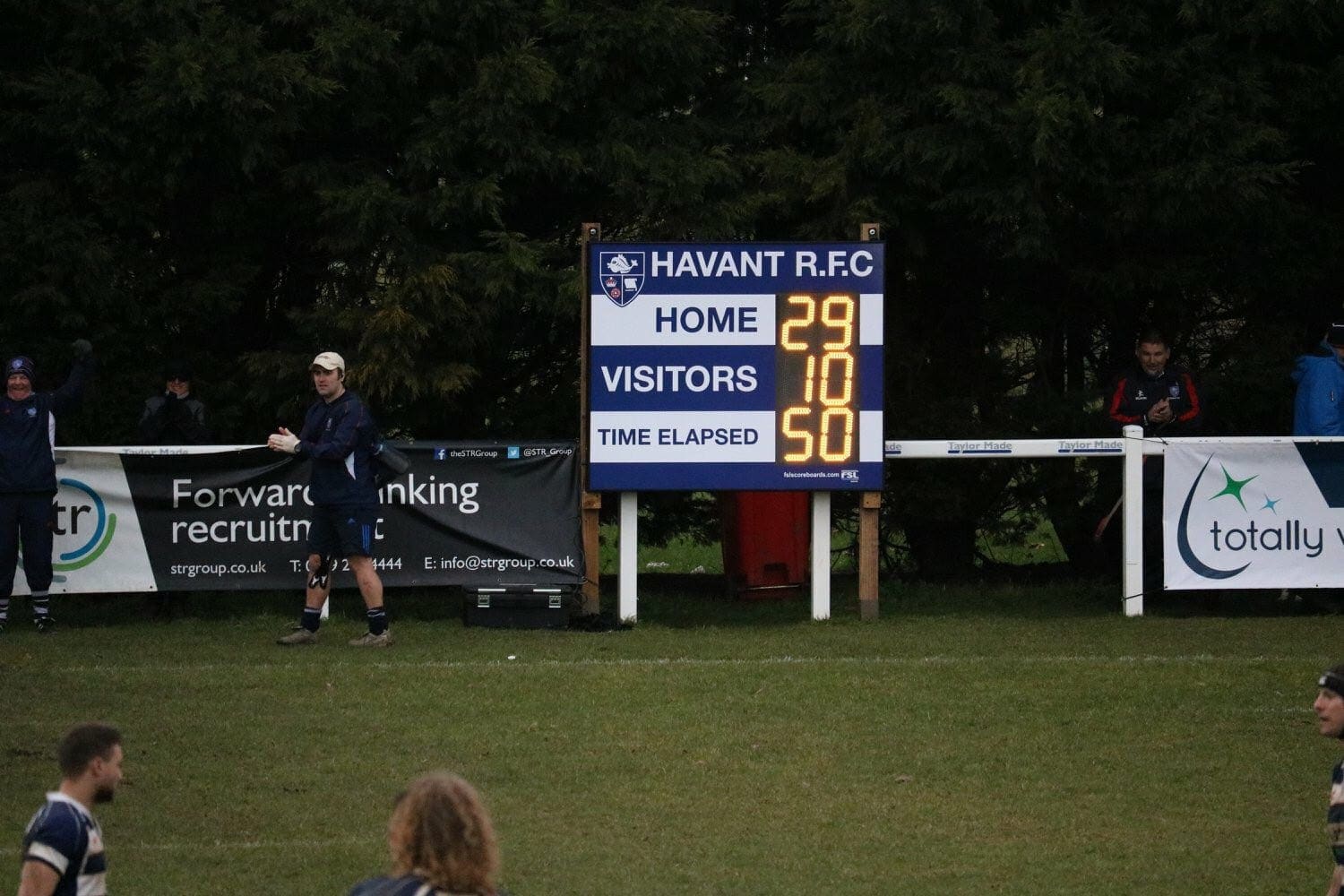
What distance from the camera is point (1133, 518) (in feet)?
51.1

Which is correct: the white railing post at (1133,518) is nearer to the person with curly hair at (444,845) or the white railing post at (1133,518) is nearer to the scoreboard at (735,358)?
the scoreboard at (735,358)

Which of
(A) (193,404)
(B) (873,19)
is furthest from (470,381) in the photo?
(B) (873,19)

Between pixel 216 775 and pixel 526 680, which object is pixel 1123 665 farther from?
pixel 216 775

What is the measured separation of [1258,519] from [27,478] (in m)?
9.64

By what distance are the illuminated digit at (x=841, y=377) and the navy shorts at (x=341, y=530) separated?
3656 mm

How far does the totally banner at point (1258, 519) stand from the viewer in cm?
1543

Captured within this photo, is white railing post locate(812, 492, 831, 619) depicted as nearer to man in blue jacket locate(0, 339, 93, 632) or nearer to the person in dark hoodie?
the person in dark hoodie

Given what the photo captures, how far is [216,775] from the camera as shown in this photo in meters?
10.4

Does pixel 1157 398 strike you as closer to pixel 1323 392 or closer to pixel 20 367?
pixel 1323 392

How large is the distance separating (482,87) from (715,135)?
2494 mm

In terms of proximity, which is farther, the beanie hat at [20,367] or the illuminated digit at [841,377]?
the illuminated digit at [841,377]

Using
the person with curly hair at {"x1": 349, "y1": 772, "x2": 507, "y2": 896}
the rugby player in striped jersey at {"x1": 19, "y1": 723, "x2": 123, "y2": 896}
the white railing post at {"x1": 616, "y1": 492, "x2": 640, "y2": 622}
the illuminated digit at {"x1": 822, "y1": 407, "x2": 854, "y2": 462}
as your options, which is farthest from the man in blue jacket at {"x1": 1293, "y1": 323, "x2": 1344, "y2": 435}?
the person with curly hair at {"x1": 349, "y1": 772, "x2": 507, "y2": 896}

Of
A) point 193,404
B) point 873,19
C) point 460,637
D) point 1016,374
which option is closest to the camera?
point 460,637

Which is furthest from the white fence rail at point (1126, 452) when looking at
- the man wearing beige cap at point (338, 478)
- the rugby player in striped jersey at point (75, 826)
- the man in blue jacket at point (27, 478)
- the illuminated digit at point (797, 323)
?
the rugby player in striped jersey at point (75, 826)
